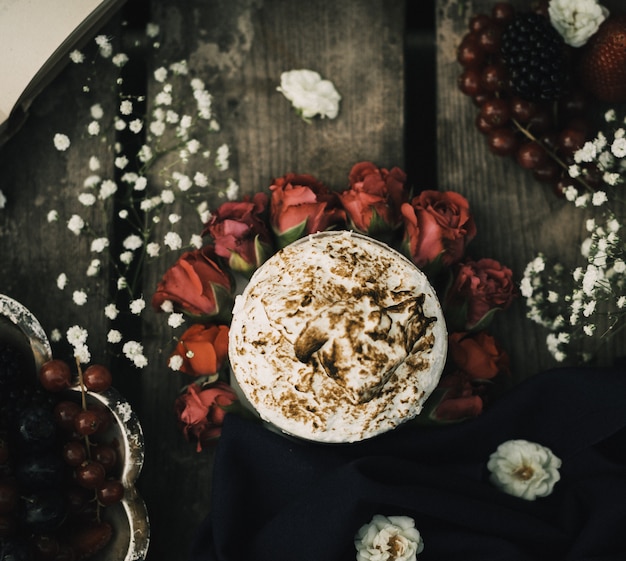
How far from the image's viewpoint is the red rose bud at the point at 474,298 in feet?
2.24

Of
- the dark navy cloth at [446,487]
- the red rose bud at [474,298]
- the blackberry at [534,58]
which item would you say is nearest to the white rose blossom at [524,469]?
the dark navy cloth at [446,487]

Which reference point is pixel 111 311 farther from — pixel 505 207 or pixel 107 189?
pixel 505 207

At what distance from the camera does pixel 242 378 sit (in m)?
0.57

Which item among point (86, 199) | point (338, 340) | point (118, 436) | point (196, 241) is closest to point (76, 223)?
point (86, 199)

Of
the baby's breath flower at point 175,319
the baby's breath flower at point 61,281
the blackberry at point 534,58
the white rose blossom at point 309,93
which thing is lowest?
the baby's breath flower at point 175,319

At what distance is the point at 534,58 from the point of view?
68 centimetres

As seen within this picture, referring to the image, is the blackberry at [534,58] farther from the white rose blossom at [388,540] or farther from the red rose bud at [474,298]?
A: the white rose blossom at [388,540]

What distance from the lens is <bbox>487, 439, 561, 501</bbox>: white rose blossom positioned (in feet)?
2.16

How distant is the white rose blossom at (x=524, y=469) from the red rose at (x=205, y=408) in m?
0.26

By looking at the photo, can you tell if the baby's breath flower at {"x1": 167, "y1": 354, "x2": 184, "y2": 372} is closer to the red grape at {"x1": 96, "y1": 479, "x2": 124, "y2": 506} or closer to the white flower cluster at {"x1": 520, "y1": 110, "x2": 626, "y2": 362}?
the red grape at {"x1": 96, "y1": 479, "x2": 124, "y2": 506}

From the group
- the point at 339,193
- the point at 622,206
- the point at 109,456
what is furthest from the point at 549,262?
the point at 109,456

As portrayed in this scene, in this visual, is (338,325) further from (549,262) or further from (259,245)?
(549,262)

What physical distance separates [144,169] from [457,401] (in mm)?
404

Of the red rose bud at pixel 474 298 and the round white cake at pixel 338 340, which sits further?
the red rose bud at pixel 474 298
